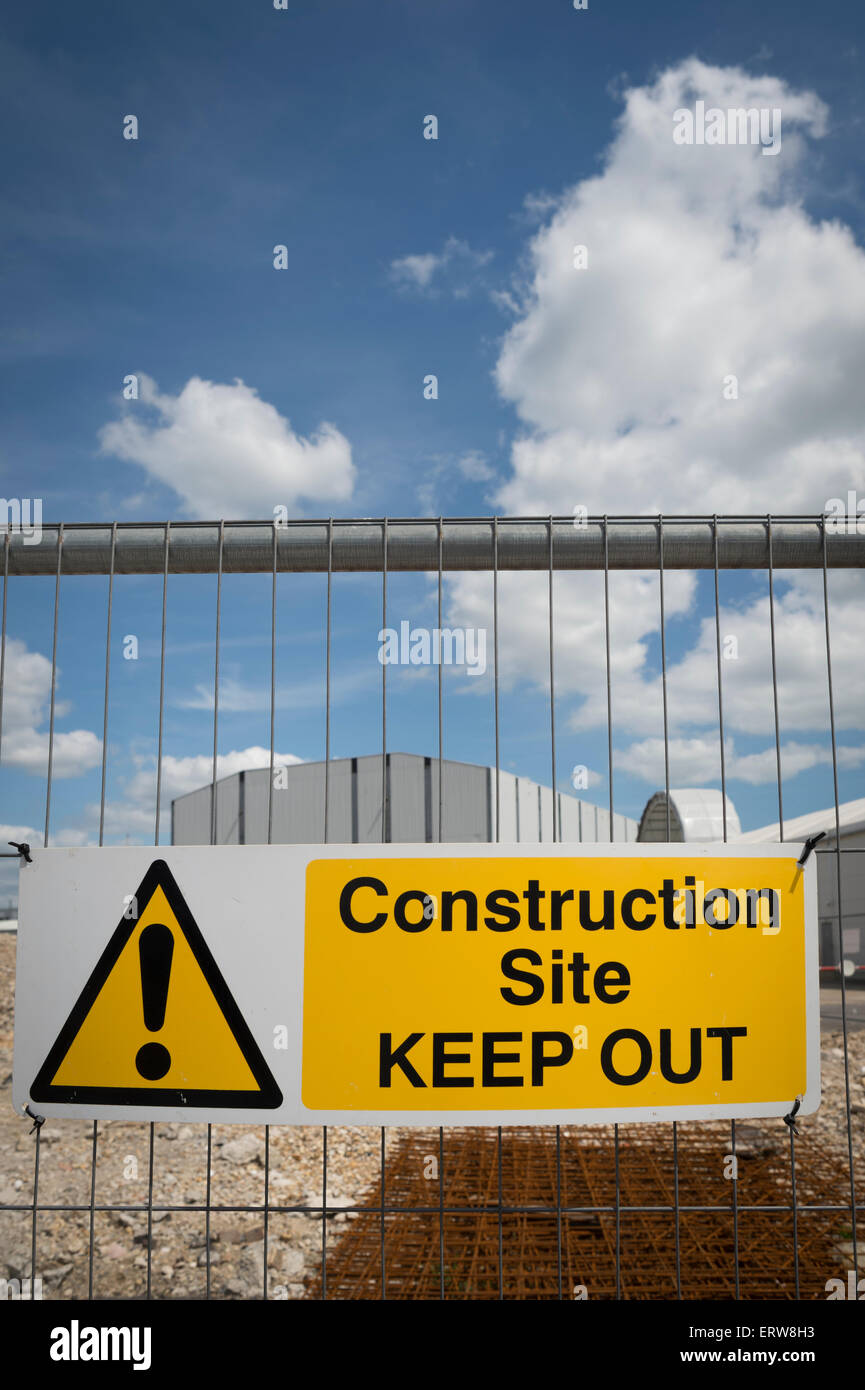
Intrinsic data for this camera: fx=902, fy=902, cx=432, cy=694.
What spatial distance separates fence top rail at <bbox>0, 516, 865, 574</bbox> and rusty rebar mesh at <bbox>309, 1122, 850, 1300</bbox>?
2.59 m

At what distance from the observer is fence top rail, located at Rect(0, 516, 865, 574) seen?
359 centimetres

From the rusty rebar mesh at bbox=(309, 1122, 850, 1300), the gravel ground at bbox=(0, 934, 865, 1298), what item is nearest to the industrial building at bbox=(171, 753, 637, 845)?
the gravel ground at bbox=(0, 934, 865, 1298)

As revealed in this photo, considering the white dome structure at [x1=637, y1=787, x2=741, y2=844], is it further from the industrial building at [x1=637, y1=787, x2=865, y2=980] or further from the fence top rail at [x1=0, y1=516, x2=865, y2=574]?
the fence top rail at [x1=0, y1=516, x2=865, y2=574]

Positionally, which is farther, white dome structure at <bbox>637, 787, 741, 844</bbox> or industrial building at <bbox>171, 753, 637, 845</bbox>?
white dome structure at <bbox>637, 787, 741, 844</bbox>

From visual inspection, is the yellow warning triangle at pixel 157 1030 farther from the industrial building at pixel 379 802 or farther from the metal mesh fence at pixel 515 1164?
the industrial building at pixel 379 802

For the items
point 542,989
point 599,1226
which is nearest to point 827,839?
point 599,1226

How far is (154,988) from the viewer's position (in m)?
3.23

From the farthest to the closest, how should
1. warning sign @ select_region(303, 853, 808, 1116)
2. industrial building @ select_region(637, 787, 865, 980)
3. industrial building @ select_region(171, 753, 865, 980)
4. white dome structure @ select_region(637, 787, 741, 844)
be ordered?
white dome structure @ select_region(637, 787, 741, 844), industrial building @ select_region(637, 787, 865, 980), industrial building @ select_region(171, 753, 865, 980), warning sign @ select_region(303, 853, 808, 1116)

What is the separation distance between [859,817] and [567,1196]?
20.5 metres

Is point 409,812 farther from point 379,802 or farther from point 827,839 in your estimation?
point 827,839

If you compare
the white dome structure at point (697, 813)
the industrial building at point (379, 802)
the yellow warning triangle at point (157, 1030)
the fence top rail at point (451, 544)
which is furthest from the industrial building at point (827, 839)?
the yellow warning triangle at point (157, 1030)

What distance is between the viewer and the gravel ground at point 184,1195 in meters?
5.69

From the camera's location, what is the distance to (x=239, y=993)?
319cm

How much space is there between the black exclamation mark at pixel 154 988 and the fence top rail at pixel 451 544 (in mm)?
1472
